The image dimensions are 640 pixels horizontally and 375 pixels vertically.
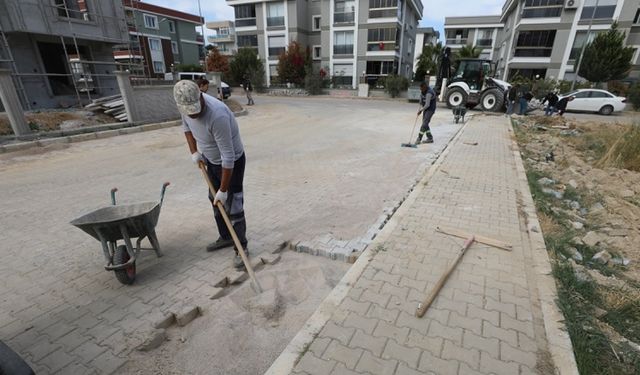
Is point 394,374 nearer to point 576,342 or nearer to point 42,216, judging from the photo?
point 576,342

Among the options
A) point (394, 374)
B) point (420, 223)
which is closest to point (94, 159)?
point (420, 223)

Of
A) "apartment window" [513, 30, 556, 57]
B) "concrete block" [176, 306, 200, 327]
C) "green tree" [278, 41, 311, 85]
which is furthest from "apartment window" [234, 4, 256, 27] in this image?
"concrete block" [176, 306, 200, 327]

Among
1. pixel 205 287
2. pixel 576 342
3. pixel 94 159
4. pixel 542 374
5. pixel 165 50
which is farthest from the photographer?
pixel 165 50

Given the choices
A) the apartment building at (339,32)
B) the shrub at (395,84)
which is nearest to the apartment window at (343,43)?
the apartment building at (339,32)

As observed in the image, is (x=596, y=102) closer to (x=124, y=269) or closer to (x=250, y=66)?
(x=124, y=269)

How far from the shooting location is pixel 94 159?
309 inches

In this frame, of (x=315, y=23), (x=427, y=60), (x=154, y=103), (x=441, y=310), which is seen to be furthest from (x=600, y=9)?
(x=441, y=310)

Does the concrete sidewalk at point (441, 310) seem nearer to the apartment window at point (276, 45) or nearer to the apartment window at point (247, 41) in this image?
the apartment window at point (276, 45)

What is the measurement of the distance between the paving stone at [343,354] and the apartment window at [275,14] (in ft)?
122

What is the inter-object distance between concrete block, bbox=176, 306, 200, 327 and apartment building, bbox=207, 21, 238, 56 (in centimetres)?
5214

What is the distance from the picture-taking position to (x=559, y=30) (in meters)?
26.3

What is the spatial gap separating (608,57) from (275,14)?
96.6 ft

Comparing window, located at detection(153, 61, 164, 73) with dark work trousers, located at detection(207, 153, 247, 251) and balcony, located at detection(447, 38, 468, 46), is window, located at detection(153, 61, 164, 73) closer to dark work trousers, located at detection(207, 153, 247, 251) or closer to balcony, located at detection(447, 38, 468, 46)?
balcony, located at detection(447, 38, 468, 46)

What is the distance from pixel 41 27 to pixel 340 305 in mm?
15581
